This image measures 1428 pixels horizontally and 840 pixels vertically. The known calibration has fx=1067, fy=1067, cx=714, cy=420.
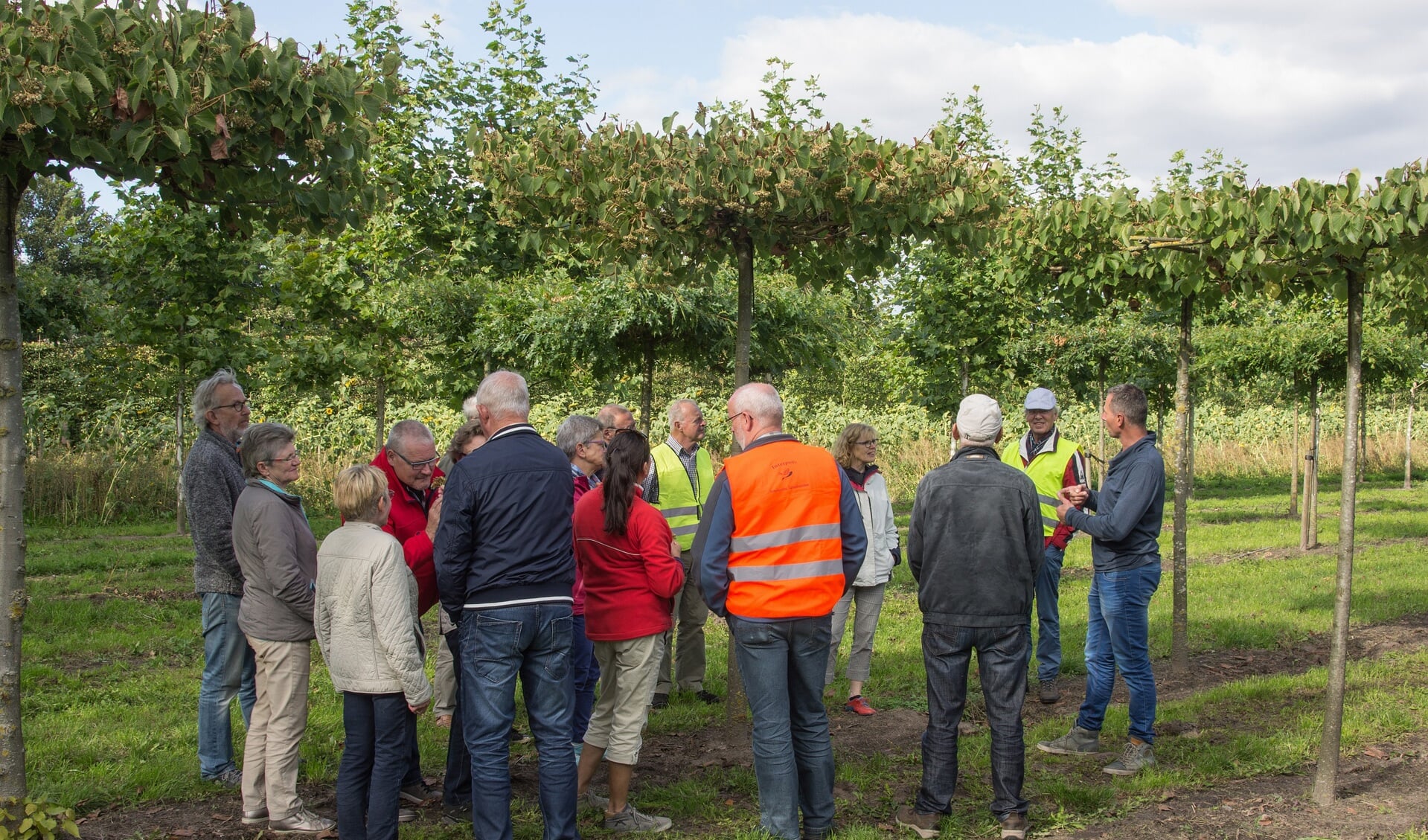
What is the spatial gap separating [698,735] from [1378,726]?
4.16 m

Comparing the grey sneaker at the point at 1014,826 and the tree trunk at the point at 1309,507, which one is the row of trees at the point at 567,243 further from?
the tree trunk at the point at 1309,507

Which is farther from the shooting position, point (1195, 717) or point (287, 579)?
point (1195, 717)

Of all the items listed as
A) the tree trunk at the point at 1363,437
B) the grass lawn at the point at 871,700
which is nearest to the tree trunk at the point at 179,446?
the grass lawn at the point at 871,700

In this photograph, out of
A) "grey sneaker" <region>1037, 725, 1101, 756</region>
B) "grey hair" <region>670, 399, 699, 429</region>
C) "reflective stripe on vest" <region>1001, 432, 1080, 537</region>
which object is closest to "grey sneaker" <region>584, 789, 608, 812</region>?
"grey hair" <region>670, 399, 699, 429</region>

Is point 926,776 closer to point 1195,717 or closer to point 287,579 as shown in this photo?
point 1195,717

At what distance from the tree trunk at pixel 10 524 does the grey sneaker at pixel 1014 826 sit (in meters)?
4.23

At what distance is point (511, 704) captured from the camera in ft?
15.1

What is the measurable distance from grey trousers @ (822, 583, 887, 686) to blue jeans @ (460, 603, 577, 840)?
2.71 meters

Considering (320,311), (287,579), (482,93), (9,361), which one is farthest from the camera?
(482,93)

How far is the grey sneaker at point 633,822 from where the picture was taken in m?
5.09

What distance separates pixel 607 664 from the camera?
520 cm

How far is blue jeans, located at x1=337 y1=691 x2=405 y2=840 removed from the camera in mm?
4523

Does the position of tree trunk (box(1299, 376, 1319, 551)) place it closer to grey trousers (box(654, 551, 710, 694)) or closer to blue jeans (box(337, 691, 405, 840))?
grey trousers (box(654, 551, 710, 694))

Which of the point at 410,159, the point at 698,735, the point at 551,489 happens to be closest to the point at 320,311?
the point at 410,159
